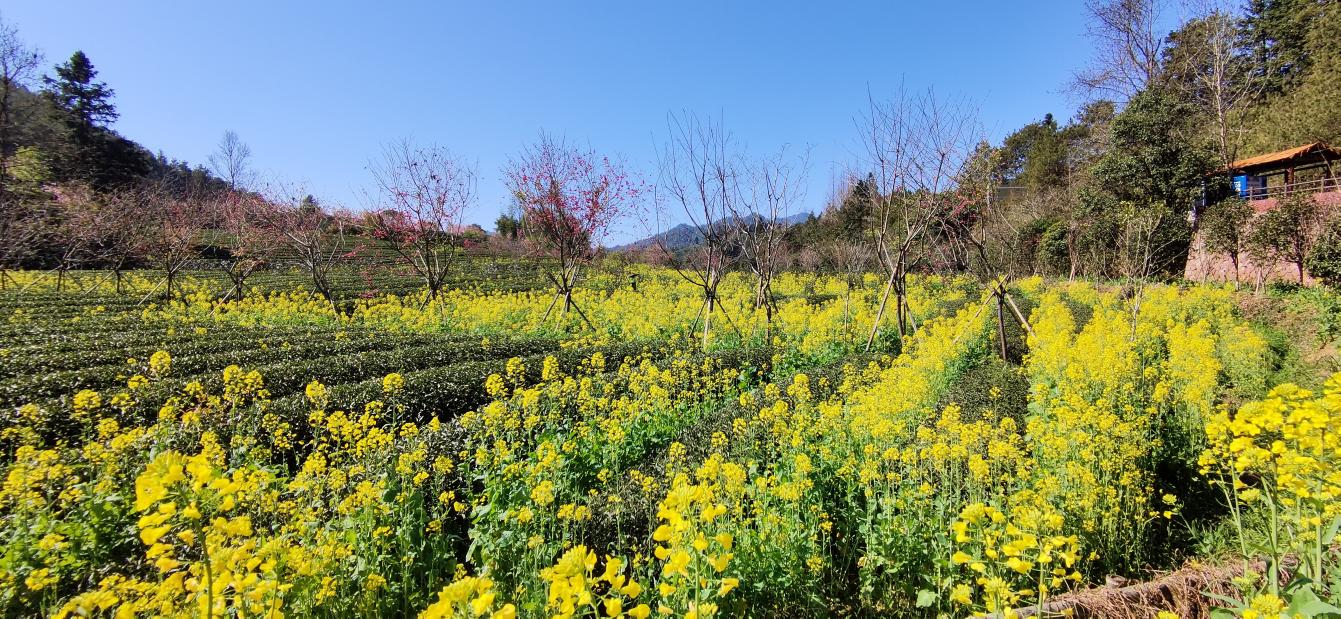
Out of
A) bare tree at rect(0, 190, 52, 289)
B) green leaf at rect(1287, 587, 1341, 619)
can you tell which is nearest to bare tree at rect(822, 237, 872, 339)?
green leaf at rect(1287, 587, 1341, 619)

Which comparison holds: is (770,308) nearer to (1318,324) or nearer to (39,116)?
(1318,324)

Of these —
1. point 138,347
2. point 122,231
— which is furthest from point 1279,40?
point 122,231

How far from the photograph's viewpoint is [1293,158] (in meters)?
20.8

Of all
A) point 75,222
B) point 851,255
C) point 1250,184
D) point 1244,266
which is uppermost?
point 75,222

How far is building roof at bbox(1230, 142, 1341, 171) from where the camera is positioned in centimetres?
1998

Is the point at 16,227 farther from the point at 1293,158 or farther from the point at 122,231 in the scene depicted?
the point at 1293,158

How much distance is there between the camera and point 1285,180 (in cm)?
2161

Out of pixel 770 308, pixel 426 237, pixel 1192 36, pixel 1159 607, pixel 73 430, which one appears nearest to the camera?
pixel 1159 607

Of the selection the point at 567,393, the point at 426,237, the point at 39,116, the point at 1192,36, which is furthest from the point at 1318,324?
the point at 39,116

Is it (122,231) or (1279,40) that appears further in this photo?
(1279,40)

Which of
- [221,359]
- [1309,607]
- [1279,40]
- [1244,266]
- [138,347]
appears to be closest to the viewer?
[1309,607]

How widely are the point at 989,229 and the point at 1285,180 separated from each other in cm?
1241

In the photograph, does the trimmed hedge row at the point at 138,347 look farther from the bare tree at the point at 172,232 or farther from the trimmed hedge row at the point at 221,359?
the bare tree at the point at 172,232

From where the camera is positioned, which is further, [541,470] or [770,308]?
[770,308]
